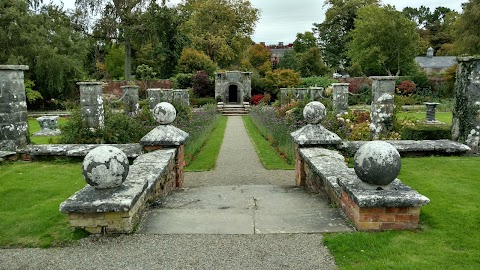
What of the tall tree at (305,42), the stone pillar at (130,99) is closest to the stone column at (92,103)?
the stone pillar at (130,99)

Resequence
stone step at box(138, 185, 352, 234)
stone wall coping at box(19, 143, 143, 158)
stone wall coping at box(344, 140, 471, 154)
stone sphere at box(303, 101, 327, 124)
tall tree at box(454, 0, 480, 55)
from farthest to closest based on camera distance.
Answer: tall tree at box(454, 0, 480, 55)
stone wall coping at box(19, 143, 143, 158)
stone wall coping at box(344, 140, 471, 154)
stone sphere at box(303, 101, 327, 124)
stone step at box(138, 185, 352, 234)

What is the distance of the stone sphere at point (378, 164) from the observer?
3.89m

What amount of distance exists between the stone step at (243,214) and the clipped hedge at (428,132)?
16.1ft

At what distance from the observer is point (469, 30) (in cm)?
3353

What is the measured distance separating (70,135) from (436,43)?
61.5m

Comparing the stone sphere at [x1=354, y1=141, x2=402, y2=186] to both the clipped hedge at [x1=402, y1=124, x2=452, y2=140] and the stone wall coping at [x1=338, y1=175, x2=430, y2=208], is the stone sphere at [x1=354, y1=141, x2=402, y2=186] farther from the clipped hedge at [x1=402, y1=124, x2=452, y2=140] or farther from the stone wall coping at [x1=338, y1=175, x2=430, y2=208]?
the clipped hedge at [x1=402, y1=124, x2=452, y2=140]

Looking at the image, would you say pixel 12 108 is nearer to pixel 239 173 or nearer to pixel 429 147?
pixel 239 173

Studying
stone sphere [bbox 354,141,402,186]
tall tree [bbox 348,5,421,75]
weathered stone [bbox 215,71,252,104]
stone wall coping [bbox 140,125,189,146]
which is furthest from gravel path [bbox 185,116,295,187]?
tall tree [bbox 348,5,421,75]

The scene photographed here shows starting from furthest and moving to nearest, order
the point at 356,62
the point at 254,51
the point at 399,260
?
the point at 254,51 → the point at 356,62 → the point at 399,260

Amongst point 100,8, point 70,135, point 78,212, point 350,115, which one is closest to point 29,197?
point 78,212

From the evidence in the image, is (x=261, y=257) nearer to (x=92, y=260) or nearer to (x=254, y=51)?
(x=92, y=260)

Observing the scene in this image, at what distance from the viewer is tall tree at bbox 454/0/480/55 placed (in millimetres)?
32188

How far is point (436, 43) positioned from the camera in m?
59.4

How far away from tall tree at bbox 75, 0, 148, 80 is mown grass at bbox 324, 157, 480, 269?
33.3 m
